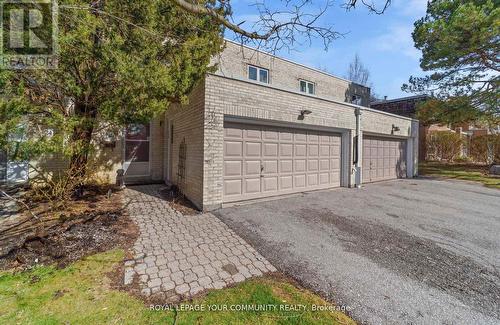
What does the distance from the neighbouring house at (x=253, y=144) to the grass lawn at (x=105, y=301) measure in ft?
10.7

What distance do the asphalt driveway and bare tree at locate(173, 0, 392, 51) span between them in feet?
12.9

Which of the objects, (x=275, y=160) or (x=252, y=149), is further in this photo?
(x=275, y=160)

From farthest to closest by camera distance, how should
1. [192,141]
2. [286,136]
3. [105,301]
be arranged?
[286,136], [192,141], [105,301]

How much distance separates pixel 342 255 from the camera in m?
3.89

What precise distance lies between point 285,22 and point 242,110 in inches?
101

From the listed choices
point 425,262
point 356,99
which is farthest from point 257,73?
point 425,262

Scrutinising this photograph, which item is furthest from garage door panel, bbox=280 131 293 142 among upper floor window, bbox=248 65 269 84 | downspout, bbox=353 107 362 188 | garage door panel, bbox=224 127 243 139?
upper floor window, bbox=248 65 269 84

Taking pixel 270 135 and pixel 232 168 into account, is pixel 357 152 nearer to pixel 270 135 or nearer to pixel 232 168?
pixel 270 135

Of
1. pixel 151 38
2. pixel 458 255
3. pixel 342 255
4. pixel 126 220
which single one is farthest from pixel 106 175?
pixel 458 255

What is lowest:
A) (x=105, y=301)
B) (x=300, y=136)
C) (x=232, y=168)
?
(x=105, y=301)

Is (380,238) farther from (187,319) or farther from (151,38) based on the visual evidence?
(151,38)

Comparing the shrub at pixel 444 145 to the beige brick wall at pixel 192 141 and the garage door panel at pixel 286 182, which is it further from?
the beige brick wall at pixel 192 141

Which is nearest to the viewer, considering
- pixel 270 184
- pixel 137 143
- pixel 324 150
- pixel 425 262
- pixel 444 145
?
pixel 425 262

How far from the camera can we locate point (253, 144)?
22.8 ft
